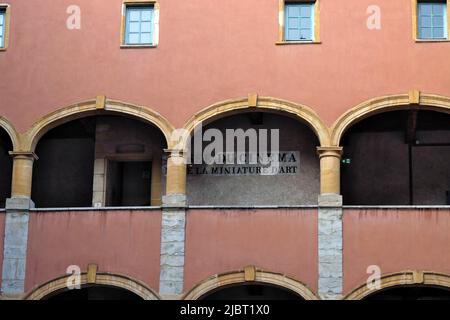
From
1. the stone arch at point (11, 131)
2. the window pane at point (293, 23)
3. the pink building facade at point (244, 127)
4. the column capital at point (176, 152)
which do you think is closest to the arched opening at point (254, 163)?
the pink building facade at point (244, 127)

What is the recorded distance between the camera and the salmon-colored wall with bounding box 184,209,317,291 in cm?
2230

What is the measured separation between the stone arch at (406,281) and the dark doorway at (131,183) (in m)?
6.75

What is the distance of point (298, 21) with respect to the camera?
934 inches

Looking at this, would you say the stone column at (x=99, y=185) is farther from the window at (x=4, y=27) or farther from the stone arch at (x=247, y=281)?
the stone arch at (x=247, y=281)

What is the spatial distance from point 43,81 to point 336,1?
23.9 ft

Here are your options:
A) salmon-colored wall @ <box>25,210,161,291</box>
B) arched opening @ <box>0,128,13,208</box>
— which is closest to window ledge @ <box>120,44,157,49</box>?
salmon-colored wall @ <box>25,210,161,291</box>

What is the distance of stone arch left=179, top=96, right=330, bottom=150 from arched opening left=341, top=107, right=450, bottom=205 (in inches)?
105

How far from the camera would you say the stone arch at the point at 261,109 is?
22.9 m

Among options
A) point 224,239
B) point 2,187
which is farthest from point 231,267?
point 2,187

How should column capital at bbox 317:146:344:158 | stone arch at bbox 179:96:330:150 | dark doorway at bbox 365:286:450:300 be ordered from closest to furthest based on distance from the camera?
column capital at bbox 317:146:344:158 → stone arch at bbox 179:96:330:150 → dark doorway at bbox 365:286:450:300

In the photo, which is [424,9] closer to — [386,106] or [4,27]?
[386,106]

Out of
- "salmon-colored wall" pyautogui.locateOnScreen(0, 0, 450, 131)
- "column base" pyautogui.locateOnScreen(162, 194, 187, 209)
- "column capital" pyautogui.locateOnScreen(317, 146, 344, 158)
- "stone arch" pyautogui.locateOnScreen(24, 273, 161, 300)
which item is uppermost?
"salmon-colored wall" pyautogui.locateOnScreen(0, 0, 450, 131)

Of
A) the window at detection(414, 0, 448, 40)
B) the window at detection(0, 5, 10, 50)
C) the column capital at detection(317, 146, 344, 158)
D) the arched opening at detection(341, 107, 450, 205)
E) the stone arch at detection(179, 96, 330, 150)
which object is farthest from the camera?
the arched opening at detection(341, 107, 450, 205)

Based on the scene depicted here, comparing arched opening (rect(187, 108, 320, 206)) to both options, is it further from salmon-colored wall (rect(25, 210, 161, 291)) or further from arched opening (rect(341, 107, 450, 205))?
salmon-colored wall (rect(25, 210, 161, 291))
